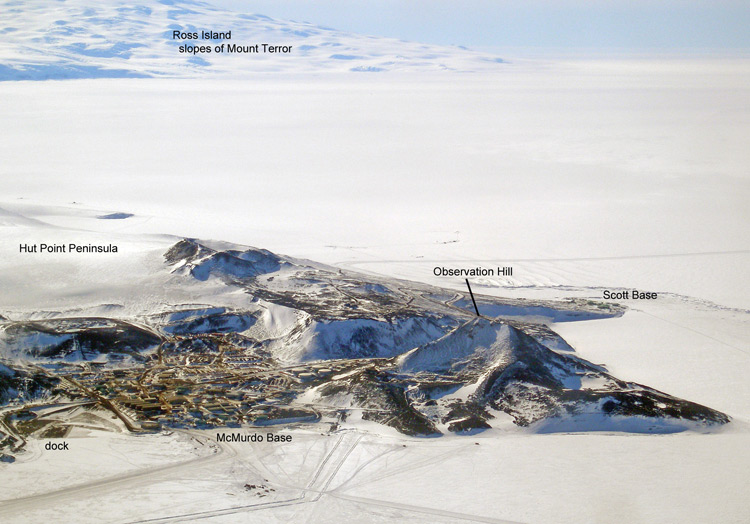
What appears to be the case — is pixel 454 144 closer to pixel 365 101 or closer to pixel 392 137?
pixel 392 137

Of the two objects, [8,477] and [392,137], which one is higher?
[392,137]

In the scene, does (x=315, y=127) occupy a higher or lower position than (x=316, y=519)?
higher

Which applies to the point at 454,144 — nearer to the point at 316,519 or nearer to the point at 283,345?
the point at 283,345

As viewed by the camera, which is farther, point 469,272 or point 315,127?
point 315,127

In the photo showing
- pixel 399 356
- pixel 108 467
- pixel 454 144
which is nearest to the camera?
pixel 108 467

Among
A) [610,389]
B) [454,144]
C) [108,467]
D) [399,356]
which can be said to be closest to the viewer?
[108,467]

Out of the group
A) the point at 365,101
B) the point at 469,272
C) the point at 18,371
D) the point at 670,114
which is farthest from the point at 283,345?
the point at 365,101

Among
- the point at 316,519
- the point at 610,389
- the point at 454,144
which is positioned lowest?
the point at 316,519

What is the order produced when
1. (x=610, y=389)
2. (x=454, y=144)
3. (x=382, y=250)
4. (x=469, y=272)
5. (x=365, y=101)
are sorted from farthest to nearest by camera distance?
1. (x=365, y=101)
2. (x=454, y=144)
3. (x=382, y=250)
4. (x=469, y=272)
5. (x=610, y=389)

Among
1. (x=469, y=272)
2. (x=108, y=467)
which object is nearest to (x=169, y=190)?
(x=469, y=272)
